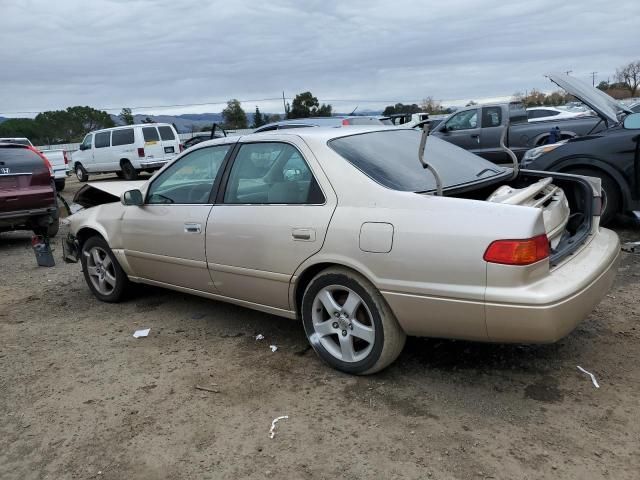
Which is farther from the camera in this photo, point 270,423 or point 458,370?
point 458,370

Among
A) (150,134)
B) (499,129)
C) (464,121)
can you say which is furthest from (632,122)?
(150,134)

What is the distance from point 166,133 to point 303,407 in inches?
694

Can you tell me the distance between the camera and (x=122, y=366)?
12.5 ft

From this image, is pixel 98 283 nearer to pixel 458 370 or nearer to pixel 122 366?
pixel 122 366

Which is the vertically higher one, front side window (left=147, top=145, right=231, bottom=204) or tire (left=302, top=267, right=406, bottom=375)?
front side window (left=147, top=145, right=231, bottom=204)

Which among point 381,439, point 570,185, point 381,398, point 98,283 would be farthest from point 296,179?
point 98,283

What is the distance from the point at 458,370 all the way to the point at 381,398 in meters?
0.57

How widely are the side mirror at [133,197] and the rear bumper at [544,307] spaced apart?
3.00 m

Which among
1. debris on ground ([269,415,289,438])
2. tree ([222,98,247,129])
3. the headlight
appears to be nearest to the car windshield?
debris on ground ([269,415,289,438])

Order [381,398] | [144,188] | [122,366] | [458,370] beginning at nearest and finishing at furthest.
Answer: [381,398] → [458,370] → [122,366] → [144,188]

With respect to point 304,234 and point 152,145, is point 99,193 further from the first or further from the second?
point 152,145

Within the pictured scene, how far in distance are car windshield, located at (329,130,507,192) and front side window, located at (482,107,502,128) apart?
972 centimetres

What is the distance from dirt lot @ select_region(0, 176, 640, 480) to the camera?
258 centimetres

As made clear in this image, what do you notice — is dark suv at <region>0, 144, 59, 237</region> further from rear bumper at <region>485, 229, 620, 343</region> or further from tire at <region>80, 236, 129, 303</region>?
rear bumper at <region>485, 229, 620, 343</region>
